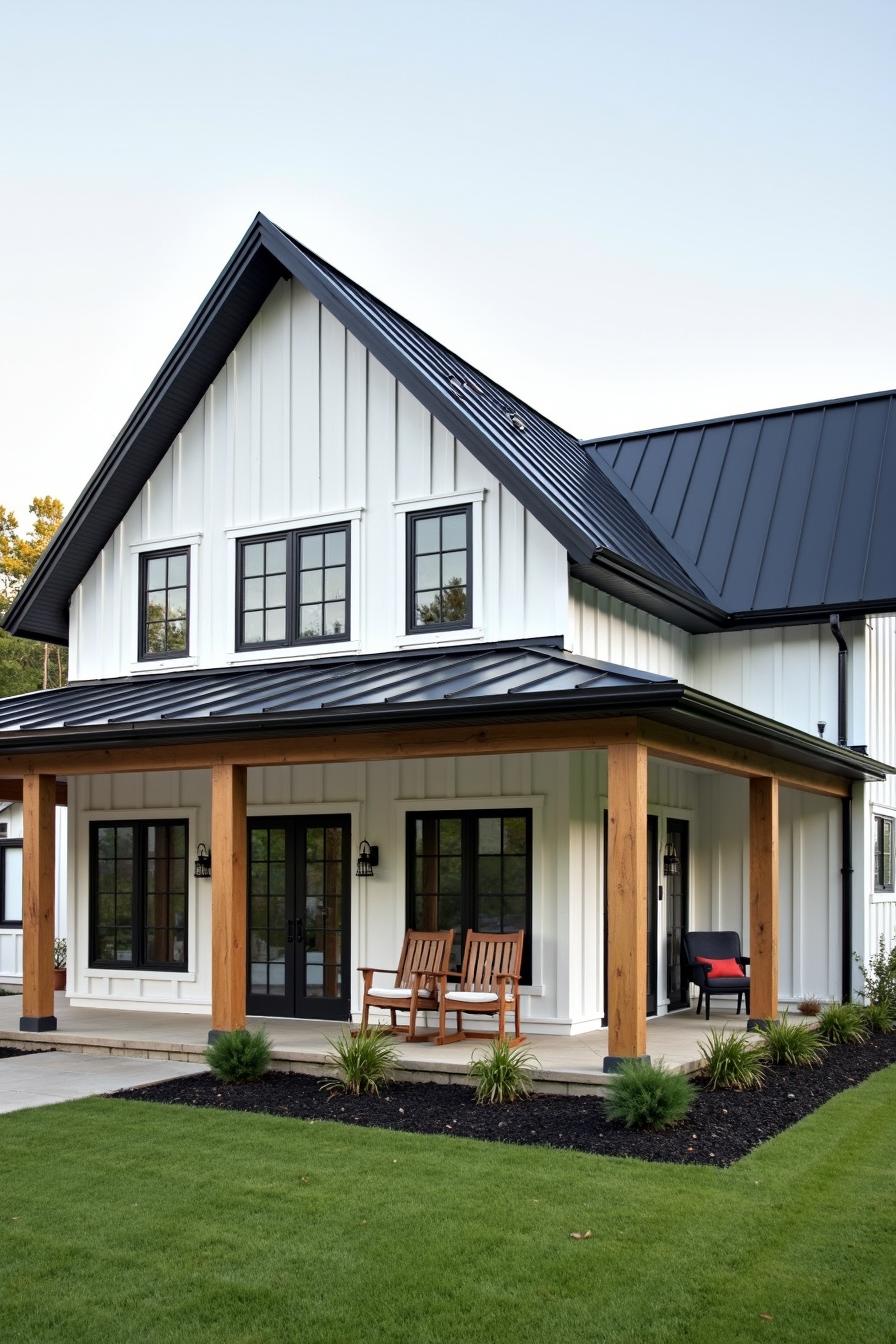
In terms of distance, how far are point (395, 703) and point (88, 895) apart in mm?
6156

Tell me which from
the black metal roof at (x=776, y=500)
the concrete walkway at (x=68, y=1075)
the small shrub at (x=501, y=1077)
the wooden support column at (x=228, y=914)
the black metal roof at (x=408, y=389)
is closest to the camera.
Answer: the small shrub at (x=501, y=1077)

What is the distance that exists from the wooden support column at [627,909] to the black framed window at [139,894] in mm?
6043

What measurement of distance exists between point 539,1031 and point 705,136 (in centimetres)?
1482

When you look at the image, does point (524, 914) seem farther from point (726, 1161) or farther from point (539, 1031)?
point (726, 1161)

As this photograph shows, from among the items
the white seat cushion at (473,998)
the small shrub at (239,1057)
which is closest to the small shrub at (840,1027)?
the white seat cushion at (473,998)

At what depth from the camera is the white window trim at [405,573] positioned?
41.9ft

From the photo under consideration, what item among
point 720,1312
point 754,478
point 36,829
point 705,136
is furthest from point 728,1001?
point 705,136

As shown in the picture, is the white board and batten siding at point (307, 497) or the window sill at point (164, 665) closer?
the white board and batten siding at point (307, 497)

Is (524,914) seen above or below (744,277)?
below

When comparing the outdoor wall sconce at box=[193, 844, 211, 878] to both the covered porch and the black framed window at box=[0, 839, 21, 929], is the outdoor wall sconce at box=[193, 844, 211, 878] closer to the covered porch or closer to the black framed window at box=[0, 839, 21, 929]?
the covered porch

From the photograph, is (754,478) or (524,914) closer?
(524,914)

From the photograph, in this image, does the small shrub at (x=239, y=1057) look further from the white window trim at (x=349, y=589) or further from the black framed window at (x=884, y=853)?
the black framed window at (x=884, y=853)

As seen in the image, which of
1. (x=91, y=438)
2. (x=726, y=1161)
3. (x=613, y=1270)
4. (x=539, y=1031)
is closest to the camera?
(x=613, y=1270)

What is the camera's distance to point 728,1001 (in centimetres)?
1485
